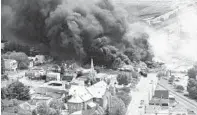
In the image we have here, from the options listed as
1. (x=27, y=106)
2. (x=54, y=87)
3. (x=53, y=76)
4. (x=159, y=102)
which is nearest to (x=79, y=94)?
(x=27, y=106)

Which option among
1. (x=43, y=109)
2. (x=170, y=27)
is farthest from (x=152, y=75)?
(x=170, y=27)

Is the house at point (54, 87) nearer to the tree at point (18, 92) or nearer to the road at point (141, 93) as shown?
the tree at point (18, 92)

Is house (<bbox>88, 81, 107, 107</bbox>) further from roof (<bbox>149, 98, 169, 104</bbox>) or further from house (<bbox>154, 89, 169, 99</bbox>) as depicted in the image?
house (<bbox>154, 89, 169, 99</bbox>)

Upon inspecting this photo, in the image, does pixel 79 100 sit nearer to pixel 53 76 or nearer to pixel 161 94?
pixel 161 94

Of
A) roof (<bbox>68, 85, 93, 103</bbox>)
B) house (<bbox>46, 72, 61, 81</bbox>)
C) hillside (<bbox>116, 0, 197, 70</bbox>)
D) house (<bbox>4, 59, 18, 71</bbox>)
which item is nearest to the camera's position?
roof (<bbox>68, 85, 93, 103</bbox>)

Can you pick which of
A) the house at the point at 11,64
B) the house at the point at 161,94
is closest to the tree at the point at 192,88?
the house at the point at 161,94

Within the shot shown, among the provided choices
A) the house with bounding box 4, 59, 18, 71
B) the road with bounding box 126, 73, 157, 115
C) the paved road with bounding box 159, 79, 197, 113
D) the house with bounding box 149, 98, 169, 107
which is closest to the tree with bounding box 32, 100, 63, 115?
the road with bounding box 126, 73, 157, 115

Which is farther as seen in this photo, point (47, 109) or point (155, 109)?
point (155, 109)

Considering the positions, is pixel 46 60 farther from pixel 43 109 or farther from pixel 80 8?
pixel 43 109
